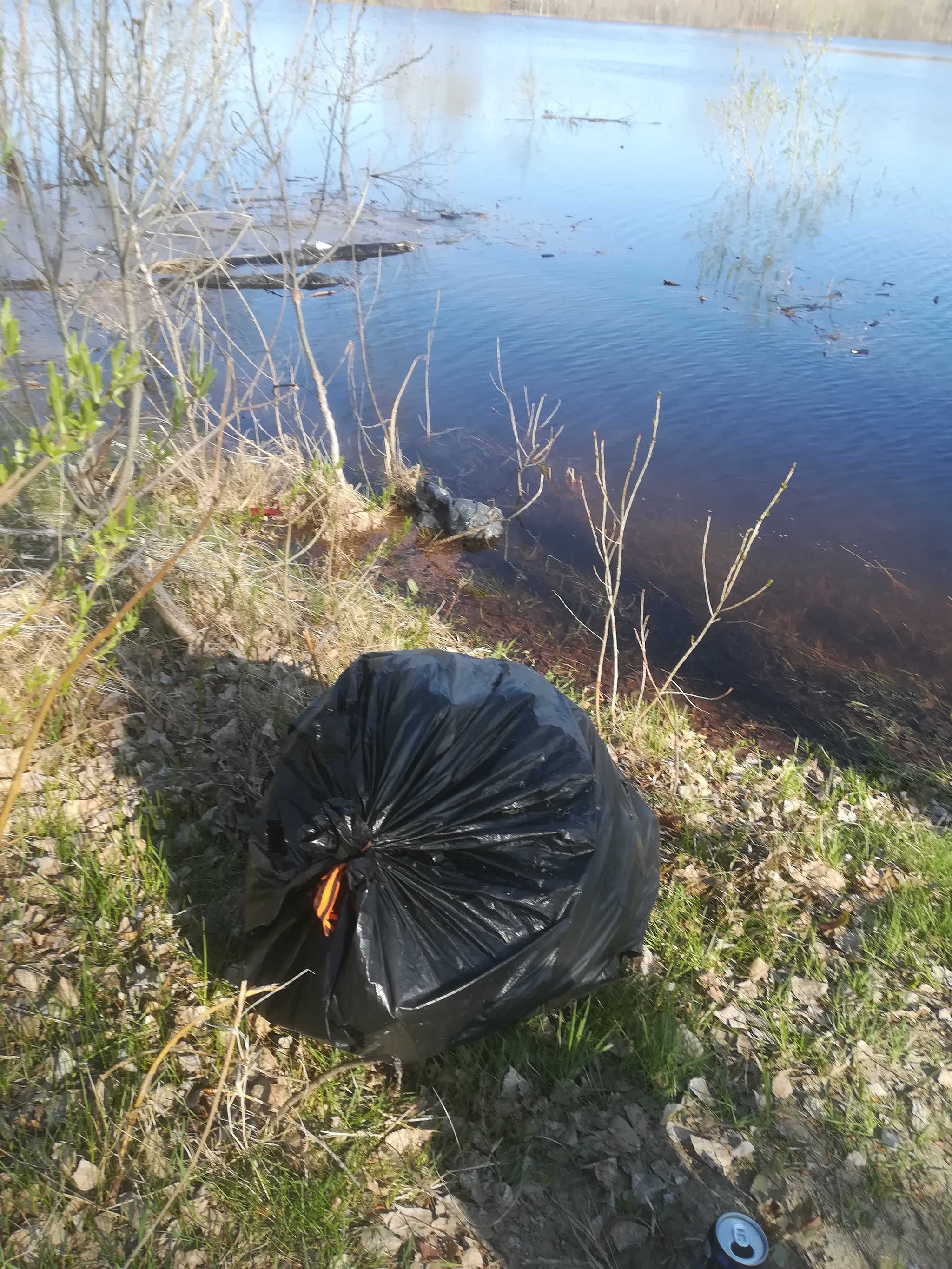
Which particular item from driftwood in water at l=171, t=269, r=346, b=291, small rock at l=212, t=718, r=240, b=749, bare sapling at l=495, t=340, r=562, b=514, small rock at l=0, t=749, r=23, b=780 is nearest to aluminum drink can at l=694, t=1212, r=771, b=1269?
small rock at l=212, t=718, r=240, b=749

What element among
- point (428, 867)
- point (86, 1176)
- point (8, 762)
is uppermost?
point (428, 867)

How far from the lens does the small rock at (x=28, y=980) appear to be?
6.16ft

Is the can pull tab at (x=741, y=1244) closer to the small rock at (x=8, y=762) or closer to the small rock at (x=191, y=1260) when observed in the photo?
the small rock at (x=191, y=1260)

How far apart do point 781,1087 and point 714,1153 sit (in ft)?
0.89

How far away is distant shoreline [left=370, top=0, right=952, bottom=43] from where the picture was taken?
28.1m

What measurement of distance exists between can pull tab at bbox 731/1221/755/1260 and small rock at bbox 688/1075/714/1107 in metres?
0.50

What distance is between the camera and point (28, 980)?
1892 mm

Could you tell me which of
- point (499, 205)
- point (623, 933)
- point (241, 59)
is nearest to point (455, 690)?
point (623, 933)

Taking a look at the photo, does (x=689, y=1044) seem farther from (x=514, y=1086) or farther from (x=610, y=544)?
(x=610, y=544)

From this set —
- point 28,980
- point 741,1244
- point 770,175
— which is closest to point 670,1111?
point 741,1244

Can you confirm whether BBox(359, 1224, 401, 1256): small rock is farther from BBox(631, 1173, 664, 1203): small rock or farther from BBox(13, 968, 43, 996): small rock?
BBox(13, 968, 43, 996): small rock

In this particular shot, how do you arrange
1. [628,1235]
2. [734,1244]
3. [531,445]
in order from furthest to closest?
[531,445]
[628,1235]
[734,1244]

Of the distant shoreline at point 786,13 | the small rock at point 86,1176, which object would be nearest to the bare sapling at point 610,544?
the small rock at point 86,1176

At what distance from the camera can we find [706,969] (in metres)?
2.28
